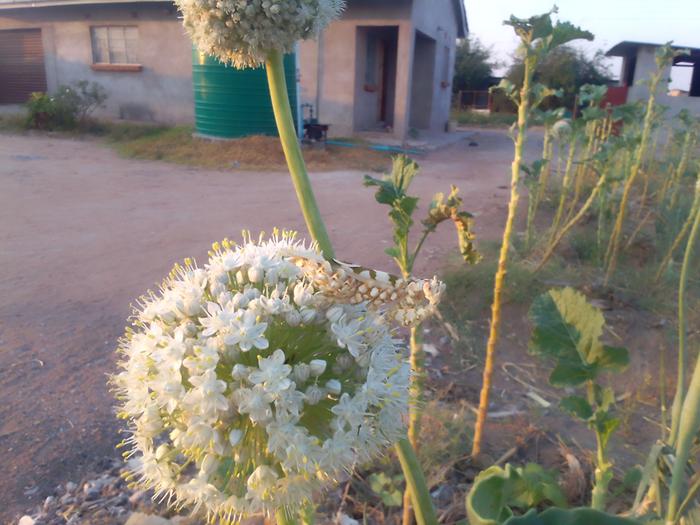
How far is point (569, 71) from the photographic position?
1302 inches

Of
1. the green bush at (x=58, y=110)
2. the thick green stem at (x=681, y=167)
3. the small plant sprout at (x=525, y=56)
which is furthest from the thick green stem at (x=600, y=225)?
the green bush at (x=58, y=110)

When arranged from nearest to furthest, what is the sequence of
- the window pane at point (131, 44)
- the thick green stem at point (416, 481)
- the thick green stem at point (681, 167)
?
the thick green stem at point (416, 481) < the thick green stem at point (681, 167) < the window pane at point (131, 44)

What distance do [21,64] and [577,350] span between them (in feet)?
75.0

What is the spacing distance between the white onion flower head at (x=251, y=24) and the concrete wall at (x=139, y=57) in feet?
51.9

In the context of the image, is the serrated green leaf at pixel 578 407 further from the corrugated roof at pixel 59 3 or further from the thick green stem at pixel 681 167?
the corrugated roof at pixel 59 3

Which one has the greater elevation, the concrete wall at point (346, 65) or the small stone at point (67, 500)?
the concrete wall at point (346, 65)

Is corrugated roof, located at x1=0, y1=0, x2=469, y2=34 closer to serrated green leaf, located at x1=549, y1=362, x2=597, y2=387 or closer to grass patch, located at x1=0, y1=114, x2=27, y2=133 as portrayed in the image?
grass patch, located at x1=0, y1=114, x2=27, y2=133

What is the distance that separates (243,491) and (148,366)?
1.06 feet

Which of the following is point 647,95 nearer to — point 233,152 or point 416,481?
point 233,152

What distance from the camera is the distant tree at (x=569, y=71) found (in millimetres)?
32250

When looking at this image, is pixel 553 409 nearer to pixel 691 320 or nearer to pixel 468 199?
pixel 691 320

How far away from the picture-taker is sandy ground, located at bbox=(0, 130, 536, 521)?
301cm

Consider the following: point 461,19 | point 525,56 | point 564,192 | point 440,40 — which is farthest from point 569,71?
point 525,56

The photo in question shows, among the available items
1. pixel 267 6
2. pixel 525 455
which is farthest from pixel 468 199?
pixel 267 6
